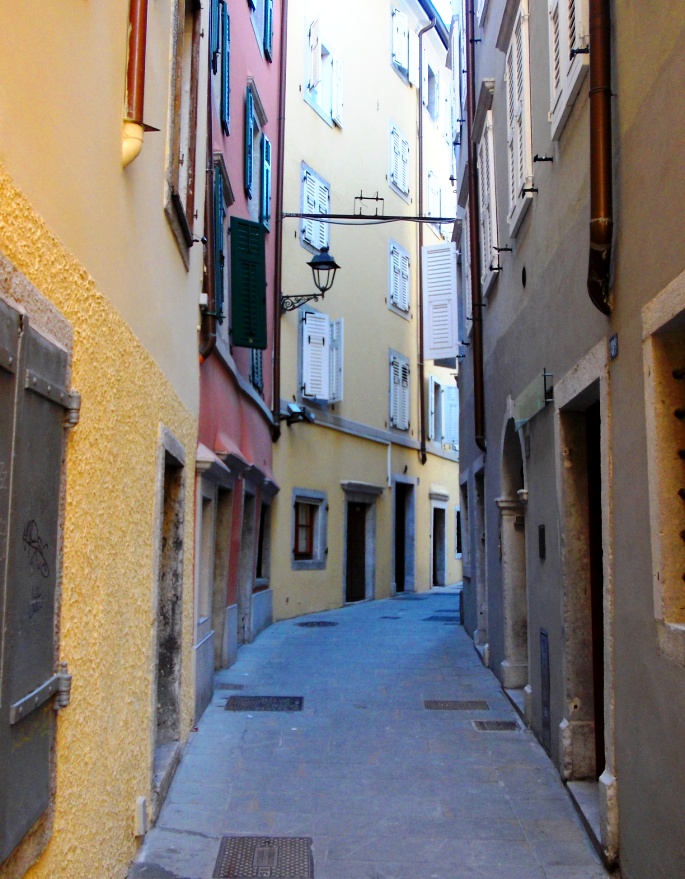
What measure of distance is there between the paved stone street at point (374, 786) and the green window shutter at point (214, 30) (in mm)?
5725

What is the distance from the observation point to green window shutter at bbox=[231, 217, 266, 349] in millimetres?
10086

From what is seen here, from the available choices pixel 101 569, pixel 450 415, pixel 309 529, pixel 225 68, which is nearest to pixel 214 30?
pixel 225 68

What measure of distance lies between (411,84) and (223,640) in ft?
53.8

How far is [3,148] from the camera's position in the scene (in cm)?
262

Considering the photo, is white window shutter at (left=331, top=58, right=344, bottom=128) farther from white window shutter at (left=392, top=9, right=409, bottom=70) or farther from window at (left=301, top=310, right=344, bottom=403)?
window at (left=301, top=310, right=344, bottom=403)

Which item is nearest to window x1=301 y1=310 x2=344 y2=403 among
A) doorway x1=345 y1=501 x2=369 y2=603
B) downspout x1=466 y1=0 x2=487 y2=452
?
doorway x1=345 y1=501 x2=369 y2=603

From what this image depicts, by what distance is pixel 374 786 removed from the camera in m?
6.15

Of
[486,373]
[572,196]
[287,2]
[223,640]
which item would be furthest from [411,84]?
[572,196]

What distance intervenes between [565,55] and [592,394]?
6.76 ft

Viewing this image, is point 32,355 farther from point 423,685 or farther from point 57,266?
point 423,685

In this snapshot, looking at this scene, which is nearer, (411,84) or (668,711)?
(668,711)

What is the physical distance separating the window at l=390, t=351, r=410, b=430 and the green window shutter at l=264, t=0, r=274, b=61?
7.70 m

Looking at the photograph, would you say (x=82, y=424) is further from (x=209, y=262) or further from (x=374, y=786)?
(x=209, y=262)

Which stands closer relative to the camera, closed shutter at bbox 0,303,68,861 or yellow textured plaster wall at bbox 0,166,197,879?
closed shutter at bbox 0,303,68,861
